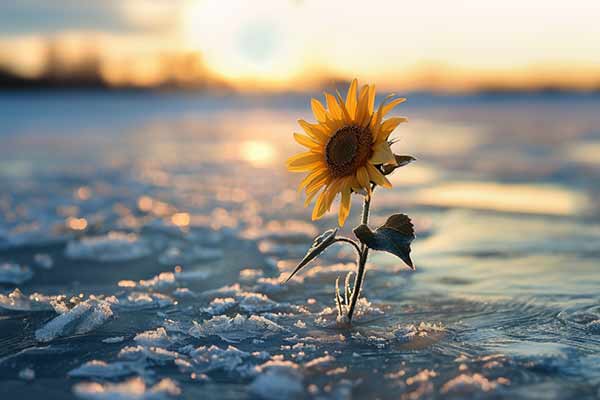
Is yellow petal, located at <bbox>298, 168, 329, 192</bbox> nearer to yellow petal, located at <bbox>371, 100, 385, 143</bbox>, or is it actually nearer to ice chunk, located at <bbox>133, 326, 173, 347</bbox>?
yellow petal, located at <bbox>371, 100, 385, 143</bbox>

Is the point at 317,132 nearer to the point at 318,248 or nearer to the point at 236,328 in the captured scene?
the point at 318,248

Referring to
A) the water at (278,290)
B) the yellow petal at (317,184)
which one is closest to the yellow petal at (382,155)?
the yellow petal at (317,184)

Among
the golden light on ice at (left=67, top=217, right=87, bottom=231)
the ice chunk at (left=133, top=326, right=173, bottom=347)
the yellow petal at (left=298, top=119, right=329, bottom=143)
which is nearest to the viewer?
the yellow petal at (left=298, top=119, right=329, bottom=143)

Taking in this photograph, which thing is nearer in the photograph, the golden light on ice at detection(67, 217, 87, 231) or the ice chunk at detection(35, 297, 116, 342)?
the ice chunk at detection(35, 297, 116, 342)

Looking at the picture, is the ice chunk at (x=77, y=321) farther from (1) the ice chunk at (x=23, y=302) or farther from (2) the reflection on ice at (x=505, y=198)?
(2) the reflection on ice at (x=505, y=198)

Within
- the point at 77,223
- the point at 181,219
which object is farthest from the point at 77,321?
the point at 181,219

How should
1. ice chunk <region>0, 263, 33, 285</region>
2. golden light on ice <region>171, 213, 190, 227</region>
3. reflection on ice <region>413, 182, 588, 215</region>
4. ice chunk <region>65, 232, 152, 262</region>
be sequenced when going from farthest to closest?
reflection on ice <region>413, 182, 588, 215</region>, golden light on ice <region>171, 213, 190, 227</region>, ice chunk <region>65, 232, 152, 262</region>, ice chunk <region>0, 263, 33, 285</region>

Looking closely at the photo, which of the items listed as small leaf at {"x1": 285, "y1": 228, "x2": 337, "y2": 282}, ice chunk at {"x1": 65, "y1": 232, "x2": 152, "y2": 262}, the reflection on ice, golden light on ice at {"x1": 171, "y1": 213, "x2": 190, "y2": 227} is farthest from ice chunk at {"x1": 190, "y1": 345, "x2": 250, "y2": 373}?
the reflection on ice

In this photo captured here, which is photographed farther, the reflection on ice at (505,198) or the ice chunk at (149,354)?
the reflection on ice at (505,198)
